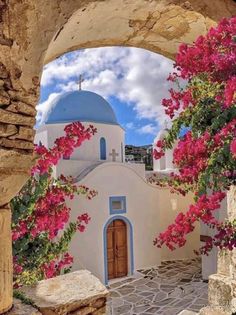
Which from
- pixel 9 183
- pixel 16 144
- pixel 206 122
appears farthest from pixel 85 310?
pixel 206 122

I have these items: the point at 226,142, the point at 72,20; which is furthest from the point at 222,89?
the point at 72,20

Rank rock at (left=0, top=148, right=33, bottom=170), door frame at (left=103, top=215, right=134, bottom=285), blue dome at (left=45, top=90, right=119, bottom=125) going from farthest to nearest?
1. blue dome at (left=45, top=90, right=119, bottom=125)
2. door frame at (left=103, top=215, right=134, bottom=285)
3. rock at (left=0, top=148, right=33, bottom=170)

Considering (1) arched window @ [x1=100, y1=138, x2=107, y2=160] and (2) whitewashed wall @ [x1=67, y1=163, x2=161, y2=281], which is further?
(1) arched window @ [x1=100, y1=138, x2=107, y2=160]

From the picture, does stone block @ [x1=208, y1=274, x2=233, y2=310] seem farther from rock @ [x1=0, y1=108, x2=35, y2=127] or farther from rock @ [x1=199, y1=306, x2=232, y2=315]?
rock @ [x1=0, y1=108, x2=35, y2=127]

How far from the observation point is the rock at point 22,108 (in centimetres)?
140

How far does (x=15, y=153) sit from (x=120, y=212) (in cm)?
937

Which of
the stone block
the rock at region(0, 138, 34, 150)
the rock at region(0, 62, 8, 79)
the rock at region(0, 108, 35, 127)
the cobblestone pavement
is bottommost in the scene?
the cobblestone pavement

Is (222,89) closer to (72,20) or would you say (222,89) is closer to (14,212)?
(72,20)

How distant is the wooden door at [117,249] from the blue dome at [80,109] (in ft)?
12.6

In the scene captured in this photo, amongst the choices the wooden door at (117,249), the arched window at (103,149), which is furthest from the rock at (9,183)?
the arched window at (103,149)

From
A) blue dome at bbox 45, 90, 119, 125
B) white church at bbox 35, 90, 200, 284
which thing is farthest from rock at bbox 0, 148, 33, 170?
blue dome at bbox 45, 90, 119, 125

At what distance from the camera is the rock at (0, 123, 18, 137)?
1.36 m

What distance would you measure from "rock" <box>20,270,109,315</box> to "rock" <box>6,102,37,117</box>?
98 cm

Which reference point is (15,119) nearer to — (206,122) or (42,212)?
(206,122)
